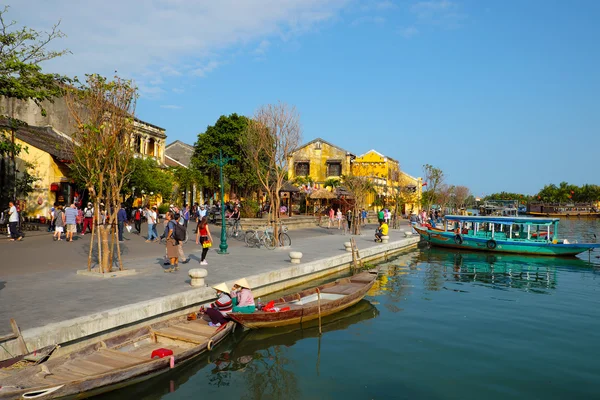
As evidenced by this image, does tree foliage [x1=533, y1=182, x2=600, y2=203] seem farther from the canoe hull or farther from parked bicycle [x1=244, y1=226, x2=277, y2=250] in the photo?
parked bicycle [x1=244, y1=226, x2=277, y2=250]

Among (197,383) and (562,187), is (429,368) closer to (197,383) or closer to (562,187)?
(197,383)

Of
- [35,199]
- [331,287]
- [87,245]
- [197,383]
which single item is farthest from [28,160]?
[197,383]

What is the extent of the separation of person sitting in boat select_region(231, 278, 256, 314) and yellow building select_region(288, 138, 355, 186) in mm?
46239

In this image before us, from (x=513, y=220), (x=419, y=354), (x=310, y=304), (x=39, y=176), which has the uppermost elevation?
(x=39, y=176)

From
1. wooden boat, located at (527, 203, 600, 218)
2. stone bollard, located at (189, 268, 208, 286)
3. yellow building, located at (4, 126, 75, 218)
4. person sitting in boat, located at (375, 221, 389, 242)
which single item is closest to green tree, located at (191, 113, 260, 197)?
yellow building, located at (4, 126, 75, 218)

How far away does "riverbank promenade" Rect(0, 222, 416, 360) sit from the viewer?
9484 mm

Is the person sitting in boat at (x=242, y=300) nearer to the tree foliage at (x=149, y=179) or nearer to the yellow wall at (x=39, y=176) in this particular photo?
the tree foliage at (x=149, y=179)

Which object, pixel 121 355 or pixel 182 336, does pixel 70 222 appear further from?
pixel 121 355

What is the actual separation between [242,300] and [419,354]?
13.6ft

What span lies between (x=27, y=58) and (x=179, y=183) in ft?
77.9

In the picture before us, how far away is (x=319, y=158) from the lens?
59.0 m

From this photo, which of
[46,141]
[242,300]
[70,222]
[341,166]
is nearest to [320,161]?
[341,166]

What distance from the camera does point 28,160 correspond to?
93.7ft

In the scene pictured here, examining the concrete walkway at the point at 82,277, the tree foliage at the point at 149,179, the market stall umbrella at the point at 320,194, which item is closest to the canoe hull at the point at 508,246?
the concrete walkway at the point at 82,277
